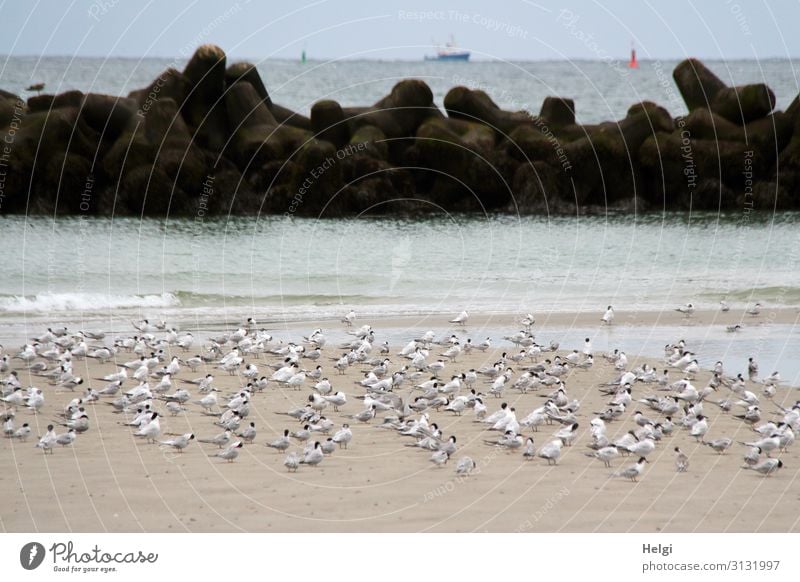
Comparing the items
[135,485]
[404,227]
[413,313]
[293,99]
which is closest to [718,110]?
[404,227]

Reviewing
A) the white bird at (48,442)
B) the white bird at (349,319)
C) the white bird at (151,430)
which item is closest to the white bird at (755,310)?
the white bird at (349,319)

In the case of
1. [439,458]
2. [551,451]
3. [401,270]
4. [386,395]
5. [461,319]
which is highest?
[551,451]

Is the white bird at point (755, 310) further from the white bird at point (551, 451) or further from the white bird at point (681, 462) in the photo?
the white bird at point (551, 451)

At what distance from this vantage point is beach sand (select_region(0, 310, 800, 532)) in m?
11.6

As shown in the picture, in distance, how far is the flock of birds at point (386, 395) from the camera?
1383 centimetres

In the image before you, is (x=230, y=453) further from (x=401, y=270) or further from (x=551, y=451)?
(x=401, y=270)

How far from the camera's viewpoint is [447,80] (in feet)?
259

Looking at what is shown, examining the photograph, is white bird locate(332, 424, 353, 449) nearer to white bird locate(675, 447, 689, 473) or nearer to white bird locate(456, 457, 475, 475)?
white bird locate(456, 457, 475, 475)
